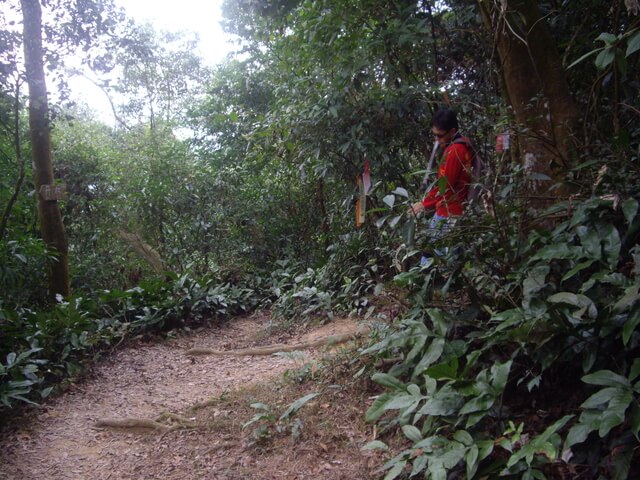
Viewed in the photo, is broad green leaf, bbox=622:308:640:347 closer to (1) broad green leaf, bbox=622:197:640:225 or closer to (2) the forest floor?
(1) broad green leaf, bbox=622:197:640:225

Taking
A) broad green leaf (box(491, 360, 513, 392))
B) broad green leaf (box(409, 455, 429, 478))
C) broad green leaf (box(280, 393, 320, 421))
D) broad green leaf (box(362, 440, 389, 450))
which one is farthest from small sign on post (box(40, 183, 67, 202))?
broad green leaf (box(491, 360, 513, 392))

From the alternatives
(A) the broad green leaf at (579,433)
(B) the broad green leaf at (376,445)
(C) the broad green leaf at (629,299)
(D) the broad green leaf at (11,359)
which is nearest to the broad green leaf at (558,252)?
(C) the broad green leaf at (629,299)

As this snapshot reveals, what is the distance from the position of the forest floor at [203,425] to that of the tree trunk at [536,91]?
1.78 m

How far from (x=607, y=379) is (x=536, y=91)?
1890 millimetres

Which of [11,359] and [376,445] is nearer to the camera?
[376,445]

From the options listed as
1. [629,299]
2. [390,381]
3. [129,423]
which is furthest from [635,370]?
[129,423]

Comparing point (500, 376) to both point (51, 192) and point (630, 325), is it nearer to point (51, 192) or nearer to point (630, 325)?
point (630, 325)

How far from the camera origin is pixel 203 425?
12.1 feet

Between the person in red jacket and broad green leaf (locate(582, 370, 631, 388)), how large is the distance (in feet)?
3.62

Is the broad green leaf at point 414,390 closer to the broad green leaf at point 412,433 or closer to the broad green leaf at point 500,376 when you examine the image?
the broad green leaf at point 412,433

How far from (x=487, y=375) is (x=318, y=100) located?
12.2ft

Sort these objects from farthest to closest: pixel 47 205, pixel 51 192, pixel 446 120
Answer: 1. pixel 47 205
2. pixel 51 192
3. pixel 446 120

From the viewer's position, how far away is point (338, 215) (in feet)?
23.0

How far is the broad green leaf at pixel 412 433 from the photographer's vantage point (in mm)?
2439
